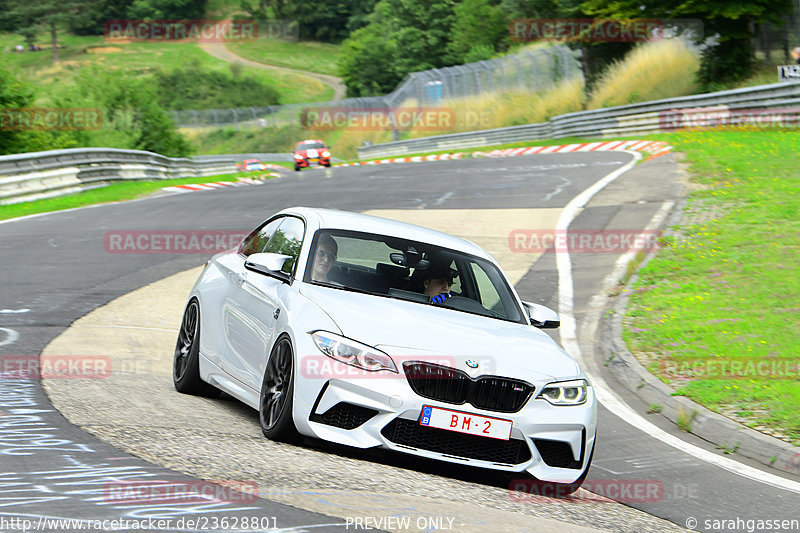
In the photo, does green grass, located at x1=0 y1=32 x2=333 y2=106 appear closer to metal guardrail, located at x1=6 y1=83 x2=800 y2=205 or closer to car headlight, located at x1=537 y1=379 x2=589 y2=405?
metal guardrail, located at x1=6 y1=83 x2=800 y2=205

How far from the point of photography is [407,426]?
20.1 feet

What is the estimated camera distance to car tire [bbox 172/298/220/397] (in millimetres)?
8156

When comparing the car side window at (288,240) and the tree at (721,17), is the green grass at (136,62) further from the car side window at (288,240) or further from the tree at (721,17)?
the car side window at (288,240)

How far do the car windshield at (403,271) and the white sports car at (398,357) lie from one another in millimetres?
11

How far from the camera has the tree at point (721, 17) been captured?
3681cm

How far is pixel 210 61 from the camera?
142875 mm

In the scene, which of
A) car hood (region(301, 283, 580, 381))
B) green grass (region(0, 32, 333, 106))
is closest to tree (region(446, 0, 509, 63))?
green grass (region(0, 32, 333, 106))

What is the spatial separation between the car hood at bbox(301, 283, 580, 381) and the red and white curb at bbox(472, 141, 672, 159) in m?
21.9

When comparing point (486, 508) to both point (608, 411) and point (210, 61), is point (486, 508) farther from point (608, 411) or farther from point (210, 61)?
point (210, 61)

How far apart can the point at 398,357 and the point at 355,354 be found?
25cm

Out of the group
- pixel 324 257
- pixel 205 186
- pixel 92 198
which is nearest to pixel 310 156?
pixel 205 186

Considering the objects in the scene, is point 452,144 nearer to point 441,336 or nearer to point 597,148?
point 597,148

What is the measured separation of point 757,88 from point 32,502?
29068 millimetres

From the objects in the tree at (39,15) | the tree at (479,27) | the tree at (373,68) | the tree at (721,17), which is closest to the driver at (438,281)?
the tree at (721,17)
